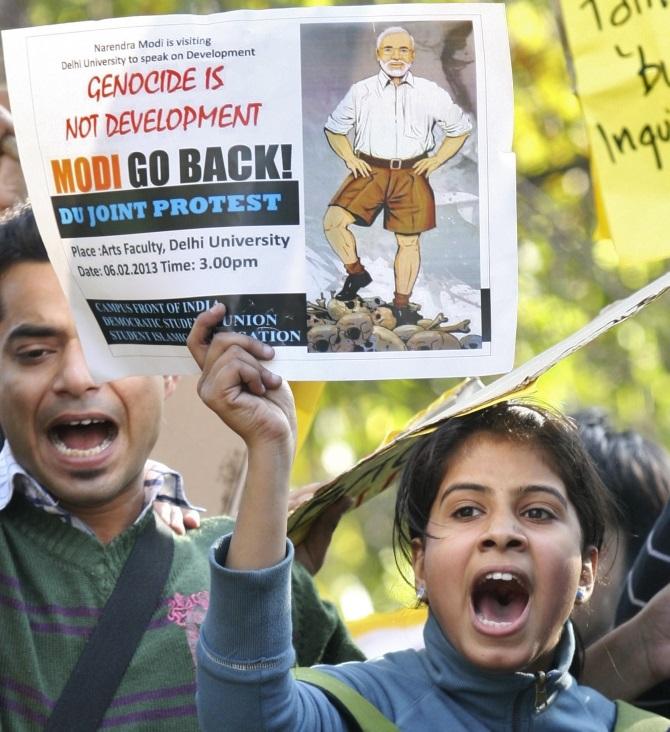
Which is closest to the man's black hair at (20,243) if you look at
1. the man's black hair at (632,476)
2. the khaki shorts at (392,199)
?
the khaki shorts at (392,199)

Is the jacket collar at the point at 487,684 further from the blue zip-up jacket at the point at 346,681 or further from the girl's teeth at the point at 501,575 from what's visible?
the girl's teeth at the point at 501,575

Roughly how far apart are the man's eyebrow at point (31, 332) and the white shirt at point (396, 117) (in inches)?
26.6

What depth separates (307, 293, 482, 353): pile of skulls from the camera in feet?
7.28

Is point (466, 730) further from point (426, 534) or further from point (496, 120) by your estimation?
point (496, 120)

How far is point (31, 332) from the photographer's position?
2633mm

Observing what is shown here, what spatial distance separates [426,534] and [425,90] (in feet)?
2.18

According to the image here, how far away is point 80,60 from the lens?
2232mm

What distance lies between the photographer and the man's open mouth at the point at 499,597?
Result: 2.27 metres

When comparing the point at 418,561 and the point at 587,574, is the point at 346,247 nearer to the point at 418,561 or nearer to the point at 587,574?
the point at 418,561

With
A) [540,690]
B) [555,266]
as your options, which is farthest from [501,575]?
[555,266]

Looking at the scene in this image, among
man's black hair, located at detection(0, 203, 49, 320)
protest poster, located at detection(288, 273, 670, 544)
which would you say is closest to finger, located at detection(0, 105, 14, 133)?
man's black hair, located at detection(0, 203, 49, 320)

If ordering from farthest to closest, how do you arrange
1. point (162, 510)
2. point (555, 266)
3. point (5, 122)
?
point (555, 266) → point (5, 122) → point (162, 510)

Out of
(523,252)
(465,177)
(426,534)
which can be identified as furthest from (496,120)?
(523,252)

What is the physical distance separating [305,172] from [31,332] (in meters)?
0.65
